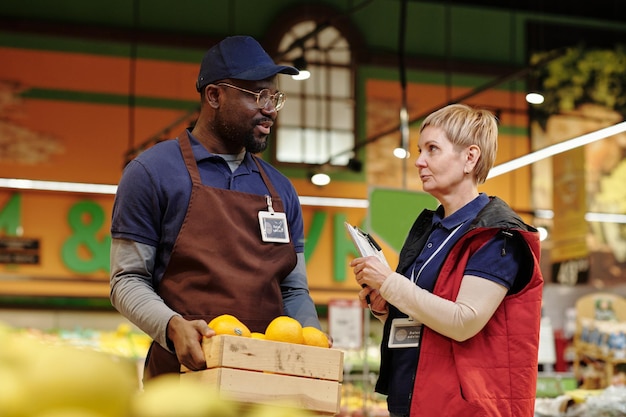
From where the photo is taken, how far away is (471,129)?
9.35ft

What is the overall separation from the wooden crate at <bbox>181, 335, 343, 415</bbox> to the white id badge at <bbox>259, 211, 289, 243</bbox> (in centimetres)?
52

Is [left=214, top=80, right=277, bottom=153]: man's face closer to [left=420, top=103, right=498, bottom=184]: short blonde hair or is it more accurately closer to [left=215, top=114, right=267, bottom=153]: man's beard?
[left=215, top=114, right=267, bottom=153]: man's beard

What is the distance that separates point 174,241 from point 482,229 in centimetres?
80

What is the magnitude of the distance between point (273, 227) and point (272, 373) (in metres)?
0.62

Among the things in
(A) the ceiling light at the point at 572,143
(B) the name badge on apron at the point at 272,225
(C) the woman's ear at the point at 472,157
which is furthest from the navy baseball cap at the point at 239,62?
(A) the ceiling light at the point at 572,143

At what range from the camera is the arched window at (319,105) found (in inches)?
571

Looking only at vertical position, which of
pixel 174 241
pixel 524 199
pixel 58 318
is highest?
pixel 524 199

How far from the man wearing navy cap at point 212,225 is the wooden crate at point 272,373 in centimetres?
29

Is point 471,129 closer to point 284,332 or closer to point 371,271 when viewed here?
point 371,271

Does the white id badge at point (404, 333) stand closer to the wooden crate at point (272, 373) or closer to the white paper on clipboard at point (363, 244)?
the white paper on clipboard at point (363, 244)

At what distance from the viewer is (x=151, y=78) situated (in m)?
13.8

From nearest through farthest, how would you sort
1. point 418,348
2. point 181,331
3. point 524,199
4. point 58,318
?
1. point 181,331
2. point 418,348
3. point 58,318
4. point 524,199

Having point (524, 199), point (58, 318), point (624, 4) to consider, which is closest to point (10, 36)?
point (58, 318)

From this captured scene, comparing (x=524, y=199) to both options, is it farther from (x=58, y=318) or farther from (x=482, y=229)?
(x=482, y=229)
